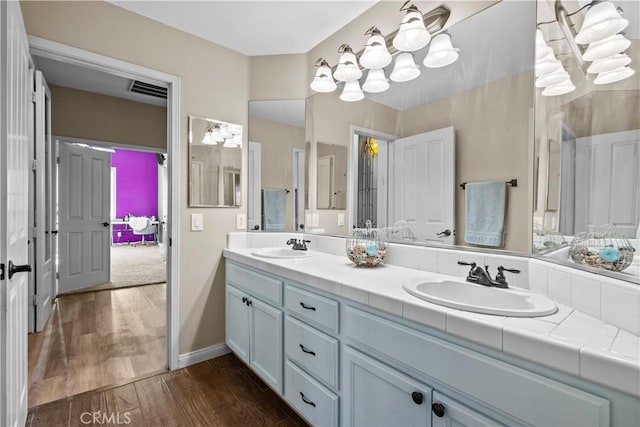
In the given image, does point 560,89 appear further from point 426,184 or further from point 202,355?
point 202,355

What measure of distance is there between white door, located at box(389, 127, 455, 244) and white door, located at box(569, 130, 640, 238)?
559 millimetres

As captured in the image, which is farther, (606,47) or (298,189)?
(298,189)

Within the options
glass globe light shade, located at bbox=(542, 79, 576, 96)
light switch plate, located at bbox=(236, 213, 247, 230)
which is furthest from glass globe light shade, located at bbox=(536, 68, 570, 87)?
light switch plate, located at bbox=(236, 213, 247, 230)

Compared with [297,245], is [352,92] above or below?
above

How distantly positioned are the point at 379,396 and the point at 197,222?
169 centimetres

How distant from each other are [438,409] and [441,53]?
5.25ft

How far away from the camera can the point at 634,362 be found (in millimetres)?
610

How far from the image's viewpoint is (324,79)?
225 cm

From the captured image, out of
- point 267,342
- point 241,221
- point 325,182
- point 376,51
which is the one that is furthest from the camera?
point 241,221

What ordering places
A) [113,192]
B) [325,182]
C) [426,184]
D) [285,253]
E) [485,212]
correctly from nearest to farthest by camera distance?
[485,212] < [426,184] < [285,253] < [325,182] < [113,192]

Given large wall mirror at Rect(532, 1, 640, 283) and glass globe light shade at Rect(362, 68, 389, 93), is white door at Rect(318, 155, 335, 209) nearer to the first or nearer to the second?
glass globe light shade at Rect(362, 68, 389, 93)

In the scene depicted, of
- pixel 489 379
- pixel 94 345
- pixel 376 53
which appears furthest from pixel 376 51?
pixel 94 345

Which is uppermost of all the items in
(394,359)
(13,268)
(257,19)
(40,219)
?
(257,19)

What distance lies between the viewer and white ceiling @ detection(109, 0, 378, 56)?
1.94 meters
